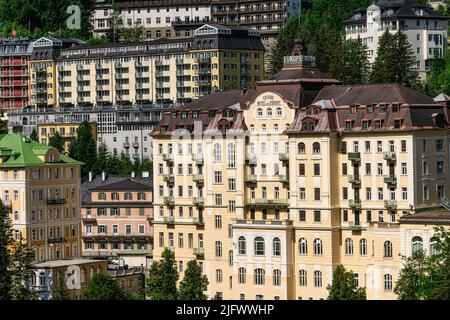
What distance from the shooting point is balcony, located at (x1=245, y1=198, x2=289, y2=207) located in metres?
139

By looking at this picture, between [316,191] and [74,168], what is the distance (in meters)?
27.6

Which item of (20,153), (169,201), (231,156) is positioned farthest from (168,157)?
(20,153)

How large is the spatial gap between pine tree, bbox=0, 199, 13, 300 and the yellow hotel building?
1827 centimetres

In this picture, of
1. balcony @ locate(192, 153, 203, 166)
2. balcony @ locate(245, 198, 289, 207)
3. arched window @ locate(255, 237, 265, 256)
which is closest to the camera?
arched window @ locate(255, 237, 265, 256)

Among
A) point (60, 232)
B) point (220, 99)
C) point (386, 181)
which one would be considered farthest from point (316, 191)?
point (60, 232)

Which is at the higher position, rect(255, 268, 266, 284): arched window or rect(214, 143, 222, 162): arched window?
rect(214, 143, 222, 162): arched window

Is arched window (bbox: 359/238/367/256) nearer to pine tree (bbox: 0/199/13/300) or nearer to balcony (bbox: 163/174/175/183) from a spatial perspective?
balcony (bbox: 163/174/175/183)

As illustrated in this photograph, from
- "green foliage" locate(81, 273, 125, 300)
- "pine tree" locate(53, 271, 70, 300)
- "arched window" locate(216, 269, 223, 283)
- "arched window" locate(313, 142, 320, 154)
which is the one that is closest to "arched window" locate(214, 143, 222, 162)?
"arched window" locate(216, 269, 223, 283)

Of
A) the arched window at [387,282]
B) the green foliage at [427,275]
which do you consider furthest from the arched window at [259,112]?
the green foliage at [427,275]

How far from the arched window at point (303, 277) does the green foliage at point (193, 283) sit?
7073 millimetres

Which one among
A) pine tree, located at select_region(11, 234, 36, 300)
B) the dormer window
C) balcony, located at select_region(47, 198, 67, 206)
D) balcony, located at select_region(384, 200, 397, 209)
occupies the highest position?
the dormer window

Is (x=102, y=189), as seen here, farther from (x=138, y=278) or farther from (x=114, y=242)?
(x=138, y=278)

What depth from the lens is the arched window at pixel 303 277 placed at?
13400cm

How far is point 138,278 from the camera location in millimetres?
145625
